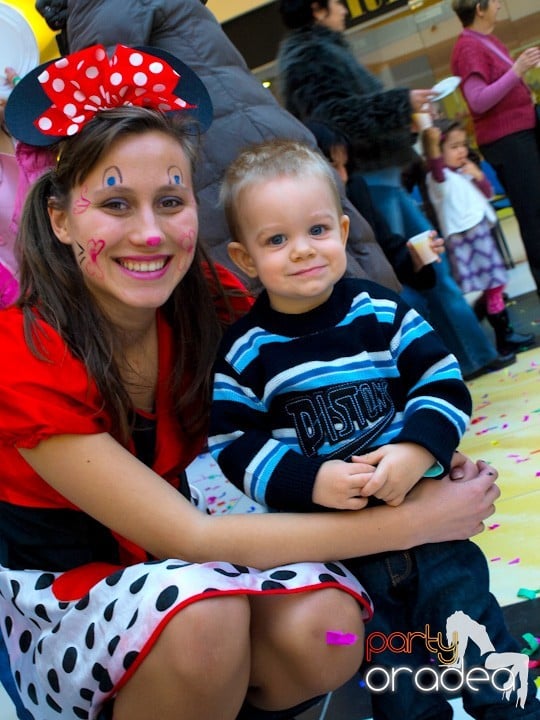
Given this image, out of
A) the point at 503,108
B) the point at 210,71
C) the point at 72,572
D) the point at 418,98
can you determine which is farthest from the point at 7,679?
the point at 503,108

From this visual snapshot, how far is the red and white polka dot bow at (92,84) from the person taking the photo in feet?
4.46

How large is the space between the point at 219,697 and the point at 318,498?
296mm

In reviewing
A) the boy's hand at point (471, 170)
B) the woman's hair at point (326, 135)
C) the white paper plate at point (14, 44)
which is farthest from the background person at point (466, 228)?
the white paper plate at point (14, 44)

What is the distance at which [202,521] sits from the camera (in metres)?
1.27

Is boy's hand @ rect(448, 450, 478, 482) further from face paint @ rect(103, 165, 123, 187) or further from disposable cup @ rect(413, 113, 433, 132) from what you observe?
disposable cup @ rect(413, 113, 433, 132)

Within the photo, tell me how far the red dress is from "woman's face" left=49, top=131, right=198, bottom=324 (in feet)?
0.45

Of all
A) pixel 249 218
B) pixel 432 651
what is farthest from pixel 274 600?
pixel 249 218

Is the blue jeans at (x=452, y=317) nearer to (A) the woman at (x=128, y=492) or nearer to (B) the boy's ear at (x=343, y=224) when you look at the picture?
(B) the boy's ear at (x=343, y=224)

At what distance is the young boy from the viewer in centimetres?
126

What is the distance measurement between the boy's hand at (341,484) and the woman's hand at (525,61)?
2.79 metres

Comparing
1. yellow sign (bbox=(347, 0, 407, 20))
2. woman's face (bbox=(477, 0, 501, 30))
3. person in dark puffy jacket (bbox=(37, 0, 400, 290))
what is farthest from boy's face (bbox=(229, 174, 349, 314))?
yellow sign (bbox=(347, 0, 407, 20))

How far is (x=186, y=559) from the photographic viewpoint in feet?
4.17

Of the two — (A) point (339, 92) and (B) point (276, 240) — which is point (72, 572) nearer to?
(B) point (276, 240)

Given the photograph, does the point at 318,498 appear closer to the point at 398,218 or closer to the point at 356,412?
the point at 356,412
